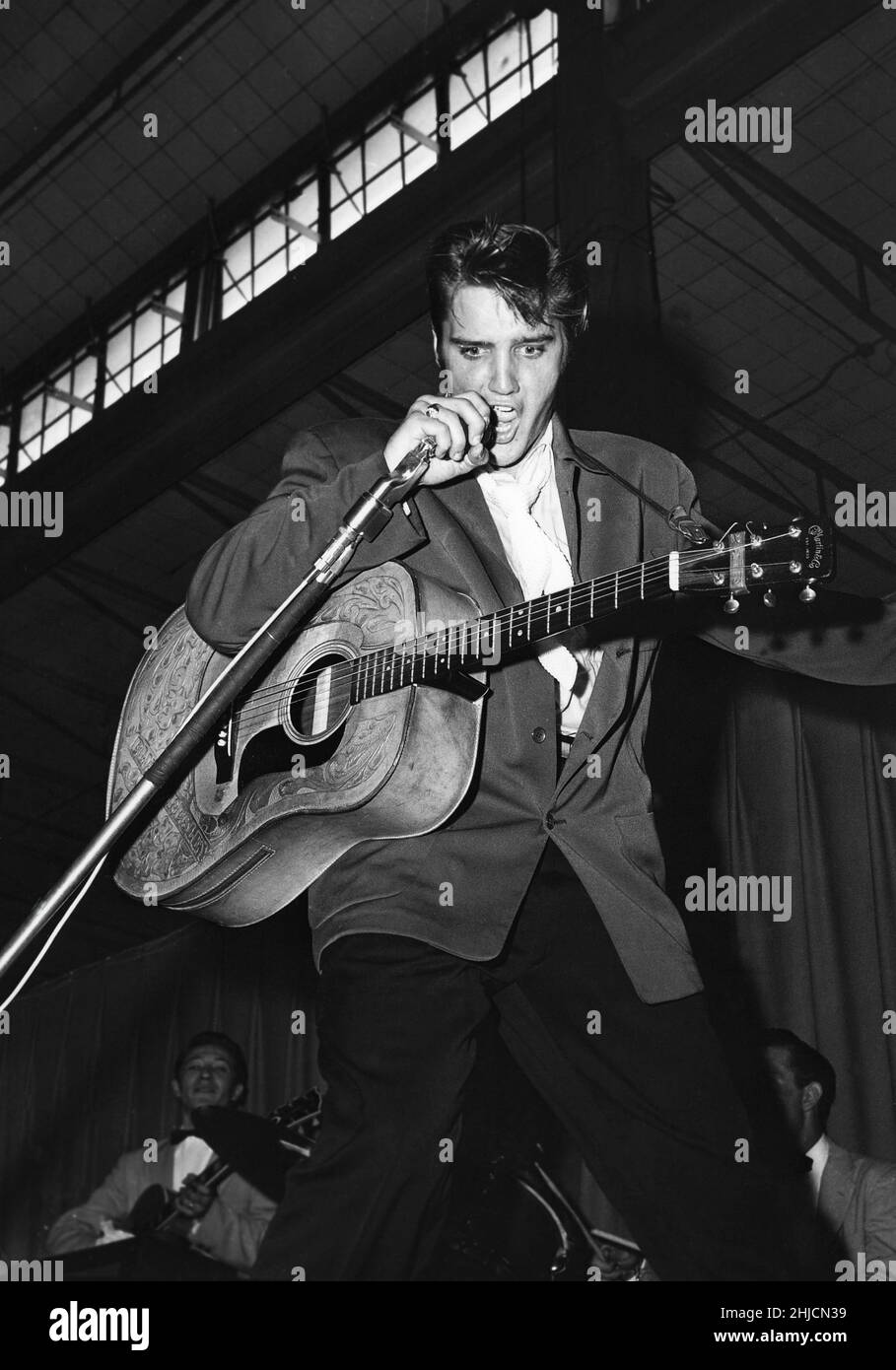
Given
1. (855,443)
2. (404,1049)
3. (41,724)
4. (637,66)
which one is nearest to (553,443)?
(404,1049)

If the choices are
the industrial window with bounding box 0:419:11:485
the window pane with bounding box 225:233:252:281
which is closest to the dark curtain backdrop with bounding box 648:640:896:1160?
the window pane with bounding box 225:233:252:281

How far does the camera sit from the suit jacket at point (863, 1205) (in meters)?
3.34

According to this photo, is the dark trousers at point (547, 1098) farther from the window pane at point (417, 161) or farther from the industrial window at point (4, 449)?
the industrial window at point (4, 449)

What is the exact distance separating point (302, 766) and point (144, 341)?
4838 millimetres

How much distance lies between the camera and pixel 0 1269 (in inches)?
98.8

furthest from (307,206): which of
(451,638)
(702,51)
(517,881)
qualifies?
(517,881)

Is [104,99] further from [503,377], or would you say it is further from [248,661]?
[248,661]

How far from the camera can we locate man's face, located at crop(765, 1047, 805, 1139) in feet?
11.5

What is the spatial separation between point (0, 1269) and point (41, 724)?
19.0 ft

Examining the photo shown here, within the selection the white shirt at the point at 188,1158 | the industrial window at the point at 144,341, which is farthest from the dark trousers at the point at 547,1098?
the industrial window at the point at 144,341
